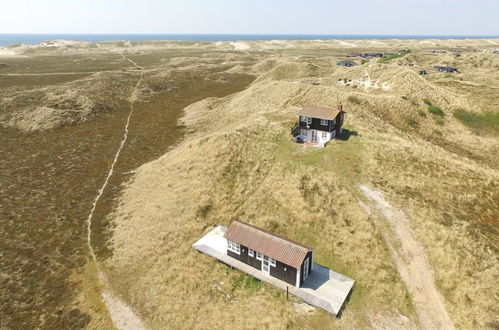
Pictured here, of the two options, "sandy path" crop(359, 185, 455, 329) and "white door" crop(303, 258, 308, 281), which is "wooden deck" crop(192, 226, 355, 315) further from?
"sandy path" crop(359, 185, 455, 329)

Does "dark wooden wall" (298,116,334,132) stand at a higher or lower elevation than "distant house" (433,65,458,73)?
lower

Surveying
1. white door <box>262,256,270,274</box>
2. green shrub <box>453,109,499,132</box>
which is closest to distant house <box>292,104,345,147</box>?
white door <box>262,256,270,274</box>

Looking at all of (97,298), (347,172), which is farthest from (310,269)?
(97,298)

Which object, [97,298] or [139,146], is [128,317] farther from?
[139,146]

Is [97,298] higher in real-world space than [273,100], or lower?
lower

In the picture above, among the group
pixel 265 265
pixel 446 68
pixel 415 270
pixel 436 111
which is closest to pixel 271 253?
pixel 265 265

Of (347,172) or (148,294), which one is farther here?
(347,172)
